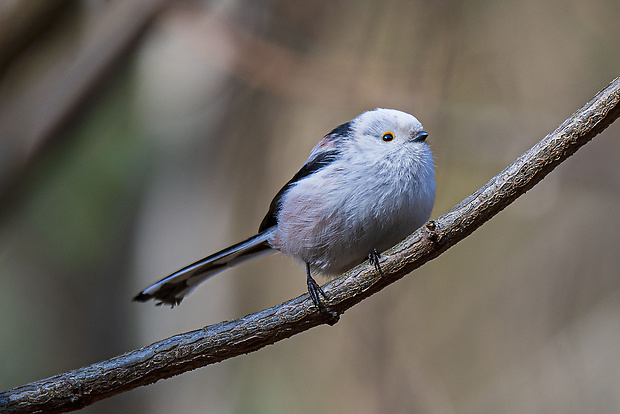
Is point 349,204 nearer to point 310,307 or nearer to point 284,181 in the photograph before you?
point 310,307

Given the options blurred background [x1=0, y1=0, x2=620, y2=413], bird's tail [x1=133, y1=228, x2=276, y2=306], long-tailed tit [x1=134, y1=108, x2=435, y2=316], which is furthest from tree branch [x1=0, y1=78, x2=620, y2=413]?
blurred background [x1=0, y1=0, x2=620, y2=413]

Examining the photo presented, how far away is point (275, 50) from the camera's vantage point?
5297 mm

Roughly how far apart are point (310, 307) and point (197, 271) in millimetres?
1028

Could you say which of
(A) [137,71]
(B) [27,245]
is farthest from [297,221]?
(B) [27,245]

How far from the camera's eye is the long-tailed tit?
2682 millimetres

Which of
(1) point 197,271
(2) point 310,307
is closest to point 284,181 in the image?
(1) point 197,271

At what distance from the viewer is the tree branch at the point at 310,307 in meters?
1.97

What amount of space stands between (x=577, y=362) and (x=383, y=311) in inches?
60.1

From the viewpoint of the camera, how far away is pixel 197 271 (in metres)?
3.03

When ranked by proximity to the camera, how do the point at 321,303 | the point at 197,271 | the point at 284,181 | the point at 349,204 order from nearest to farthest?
the point at 321,303, the point at 349,204, the point at 197,271, the point at 284,181

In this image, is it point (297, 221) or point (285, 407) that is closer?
point (297, 221)

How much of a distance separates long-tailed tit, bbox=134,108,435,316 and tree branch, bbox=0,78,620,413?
0.87 ft

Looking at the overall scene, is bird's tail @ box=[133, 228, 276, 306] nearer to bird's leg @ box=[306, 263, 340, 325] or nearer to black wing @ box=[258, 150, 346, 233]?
black wing @ box=[258, 150, 346, 233]

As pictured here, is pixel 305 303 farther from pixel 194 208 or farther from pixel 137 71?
pixel 137 71
